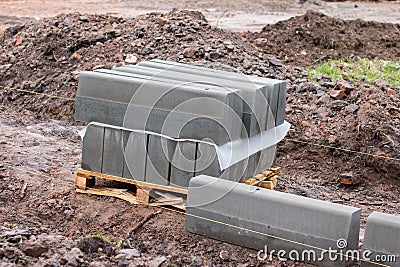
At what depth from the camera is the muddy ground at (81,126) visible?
260 inches

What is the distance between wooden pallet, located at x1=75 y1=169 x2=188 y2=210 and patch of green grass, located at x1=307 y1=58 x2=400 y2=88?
4.73 metres

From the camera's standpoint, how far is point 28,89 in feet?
37.8

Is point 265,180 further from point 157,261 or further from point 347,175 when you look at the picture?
point 157,261

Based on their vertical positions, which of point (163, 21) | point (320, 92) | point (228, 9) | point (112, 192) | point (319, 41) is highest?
point (163, 21)

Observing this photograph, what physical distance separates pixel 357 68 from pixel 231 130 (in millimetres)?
6288

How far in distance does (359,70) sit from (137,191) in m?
6.38

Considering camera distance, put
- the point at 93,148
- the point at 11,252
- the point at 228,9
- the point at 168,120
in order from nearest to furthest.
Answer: the point at 11,252 < the point at 168,120 < the point at 93,148 < the point at 228,9

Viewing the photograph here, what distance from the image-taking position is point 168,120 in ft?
23.4

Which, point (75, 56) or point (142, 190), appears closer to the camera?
point (142, 190)

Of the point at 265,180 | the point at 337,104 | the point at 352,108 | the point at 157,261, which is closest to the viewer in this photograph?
the point at 157,261

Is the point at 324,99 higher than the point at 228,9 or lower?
lower

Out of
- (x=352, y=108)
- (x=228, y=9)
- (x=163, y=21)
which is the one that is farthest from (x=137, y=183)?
(x=228, y=9)

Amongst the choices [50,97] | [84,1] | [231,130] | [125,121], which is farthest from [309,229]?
[84,1]

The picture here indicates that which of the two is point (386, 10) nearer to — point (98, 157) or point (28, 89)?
point (28, 89)
